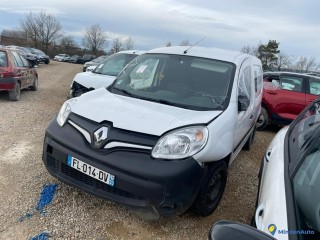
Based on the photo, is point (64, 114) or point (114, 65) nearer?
point (64, 114)

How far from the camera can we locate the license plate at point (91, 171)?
279 cm

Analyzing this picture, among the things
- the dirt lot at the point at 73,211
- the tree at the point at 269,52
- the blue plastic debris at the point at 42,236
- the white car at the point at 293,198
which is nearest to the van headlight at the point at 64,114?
the dirt lot at the point at 73,211

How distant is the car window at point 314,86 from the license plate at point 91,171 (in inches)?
264

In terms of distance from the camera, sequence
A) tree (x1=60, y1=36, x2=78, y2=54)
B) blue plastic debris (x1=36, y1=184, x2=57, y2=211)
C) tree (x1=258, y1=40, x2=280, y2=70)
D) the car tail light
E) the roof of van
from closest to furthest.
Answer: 1. blue plastic debris (x1=36, y1=184, x2=57, y2=211)
2. the roof of van
3. the car tail light
4. tree (x1=258, y1=40, x2=280, y2=70)
5. tree (x1=60, y1=36, x2=78, y2=54)

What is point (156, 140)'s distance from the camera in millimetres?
2824

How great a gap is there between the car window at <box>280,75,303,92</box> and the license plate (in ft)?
21.2

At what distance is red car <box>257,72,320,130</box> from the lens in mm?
7805

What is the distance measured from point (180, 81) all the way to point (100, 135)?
1400 millimetres

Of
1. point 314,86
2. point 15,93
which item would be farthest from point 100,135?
point 314,86

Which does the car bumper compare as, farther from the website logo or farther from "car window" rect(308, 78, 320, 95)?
"car window" rect(308, 78, 320, 95)

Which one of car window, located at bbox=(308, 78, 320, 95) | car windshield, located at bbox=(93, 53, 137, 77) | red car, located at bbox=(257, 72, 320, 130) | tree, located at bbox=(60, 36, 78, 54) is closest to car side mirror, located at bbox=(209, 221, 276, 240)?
car windshield, located at bbox=(93, 53, 137, 77)

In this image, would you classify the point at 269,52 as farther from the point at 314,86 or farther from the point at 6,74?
the point at 6,74

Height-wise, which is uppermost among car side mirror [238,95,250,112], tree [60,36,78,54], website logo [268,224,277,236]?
car side mirror [238,95,250,112]

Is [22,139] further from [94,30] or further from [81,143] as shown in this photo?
[94,30]
